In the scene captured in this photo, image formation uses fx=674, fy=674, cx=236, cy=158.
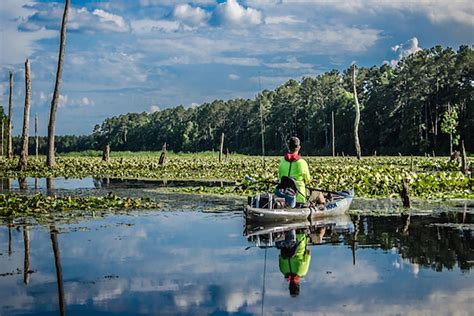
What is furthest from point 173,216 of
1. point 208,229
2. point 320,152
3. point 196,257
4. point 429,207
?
point 320,152

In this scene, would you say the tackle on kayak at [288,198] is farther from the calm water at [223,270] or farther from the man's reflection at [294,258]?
the man's reflection at [294,258]

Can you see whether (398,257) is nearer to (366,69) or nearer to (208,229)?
(208,229)

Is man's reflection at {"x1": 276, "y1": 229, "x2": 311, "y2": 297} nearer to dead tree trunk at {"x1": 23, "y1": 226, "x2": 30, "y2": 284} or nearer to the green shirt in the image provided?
the green shirt

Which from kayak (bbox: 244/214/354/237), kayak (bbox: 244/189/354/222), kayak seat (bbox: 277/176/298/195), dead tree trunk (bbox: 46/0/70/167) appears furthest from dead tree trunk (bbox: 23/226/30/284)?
dead tree trunk (bbox: 46/0/70/167)

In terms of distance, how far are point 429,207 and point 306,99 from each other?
3772 inches

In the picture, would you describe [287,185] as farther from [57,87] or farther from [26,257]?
[57,87]

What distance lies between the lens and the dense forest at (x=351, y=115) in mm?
74312

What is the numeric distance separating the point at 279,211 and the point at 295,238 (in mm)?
1664

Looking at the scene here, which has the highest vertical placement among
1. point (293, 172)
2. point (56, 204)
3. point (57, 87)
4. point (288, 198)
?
point (57, 87)

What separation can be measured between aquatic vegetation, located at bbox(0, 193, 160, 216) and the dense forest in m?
16.1

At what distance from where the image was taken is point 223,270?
34.7 ft

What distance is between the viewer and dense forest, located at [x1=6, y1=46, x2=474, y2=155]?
244 feet

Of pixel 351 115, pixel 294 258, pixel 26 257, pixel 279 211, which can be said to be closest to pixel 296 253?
pixel 294 258

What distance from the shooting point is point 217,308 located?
827cm
